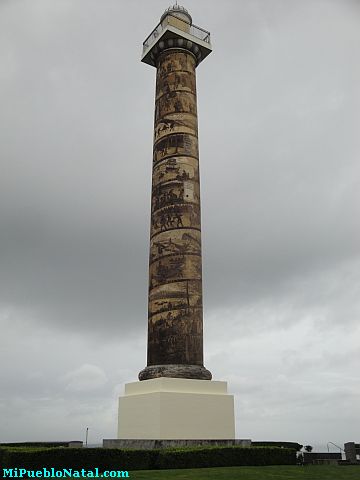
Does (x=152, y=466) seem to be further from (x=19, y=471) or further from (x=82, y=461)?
(x=19, y=471)

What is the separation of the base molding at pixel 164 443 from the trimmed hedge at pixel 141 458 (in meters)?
1.06

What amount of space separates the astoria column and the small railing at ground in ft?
0.12

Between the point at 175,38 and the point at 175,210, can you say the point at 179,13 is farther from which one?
the point at 175,210

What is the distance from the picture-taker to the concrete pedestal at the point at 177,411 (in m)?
13.2

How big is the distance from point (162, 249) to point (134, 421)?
16.4ft

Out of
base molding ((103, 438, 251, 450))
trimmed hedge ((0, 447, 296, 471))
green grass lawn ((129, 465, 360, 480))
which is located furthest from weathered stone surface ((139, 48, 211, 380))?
green grass lawn ((129, 465, 360, 480))

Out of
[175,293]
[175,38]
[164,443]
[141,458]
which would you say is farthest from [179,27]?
[141,458]

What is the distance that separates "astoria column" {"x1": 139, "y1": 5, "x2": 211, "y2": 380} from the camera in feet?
46.9

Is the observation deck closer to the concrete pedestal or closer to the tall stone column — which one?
the tall stone column

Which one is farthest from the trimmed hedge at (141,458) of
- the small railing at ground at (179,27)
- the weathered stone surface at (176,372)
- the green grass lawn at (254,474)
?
the small railing at ground at (179,27)

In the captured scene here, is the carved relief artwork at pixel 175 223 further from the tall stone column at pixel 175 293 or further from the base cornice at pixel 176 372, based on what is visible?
the base cornice at pixel 176 372

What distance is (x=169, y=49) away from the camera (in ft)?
58.5

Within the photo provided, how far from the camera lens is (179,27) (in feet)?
59.2

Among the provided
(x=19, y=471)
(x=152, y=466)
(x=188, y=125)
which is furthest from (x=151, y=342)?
(x=188, y=125)
